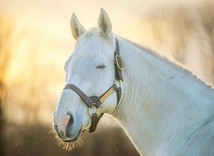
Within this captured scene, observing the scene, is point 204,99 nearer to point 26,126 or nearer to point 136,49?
point 136,49

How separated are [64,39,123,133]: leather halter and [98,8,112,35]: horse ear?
201 mm

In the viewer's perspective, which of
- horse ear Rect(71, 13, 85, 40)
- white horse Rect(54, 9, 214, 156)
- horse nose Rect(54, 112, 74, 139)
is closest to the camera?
horse nose Rect(54, 112, 74, 139)

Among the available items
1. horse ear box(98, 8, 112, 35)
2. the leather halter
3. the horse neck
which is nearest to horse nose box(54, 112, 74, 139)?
the leather halter

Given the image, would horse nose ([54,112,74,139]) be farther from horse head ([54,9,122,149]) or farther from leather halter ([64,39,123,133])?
leather halter ([64,39,123,133])

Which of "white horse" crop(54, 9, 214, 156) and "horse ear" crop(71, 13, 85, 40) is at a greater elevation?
"horse ear" crop(71, 13, 85, 40)

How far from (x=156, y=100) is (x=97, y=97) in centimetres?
72

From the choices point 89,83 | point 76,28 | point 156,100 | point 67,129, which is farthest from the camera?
point 76,28

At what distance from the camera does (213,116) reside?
20.0 ft

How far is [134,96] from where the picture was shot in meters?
6.54

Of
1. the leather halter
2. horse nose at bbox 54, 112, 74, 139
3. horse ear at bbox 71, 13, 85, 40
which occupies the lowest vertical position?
horse nose at bbox 54, 112, 74, 139

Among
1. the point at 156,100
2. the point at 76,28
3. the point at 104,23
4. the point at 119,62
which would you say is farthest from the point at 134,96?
the point at 76,28

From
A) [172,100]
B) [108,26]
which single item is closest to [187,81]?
[172,100]

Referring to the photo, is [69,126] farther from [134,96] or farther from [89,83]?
[134,96]

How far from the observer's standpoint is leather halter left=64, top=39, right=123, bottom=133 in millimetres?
6117
